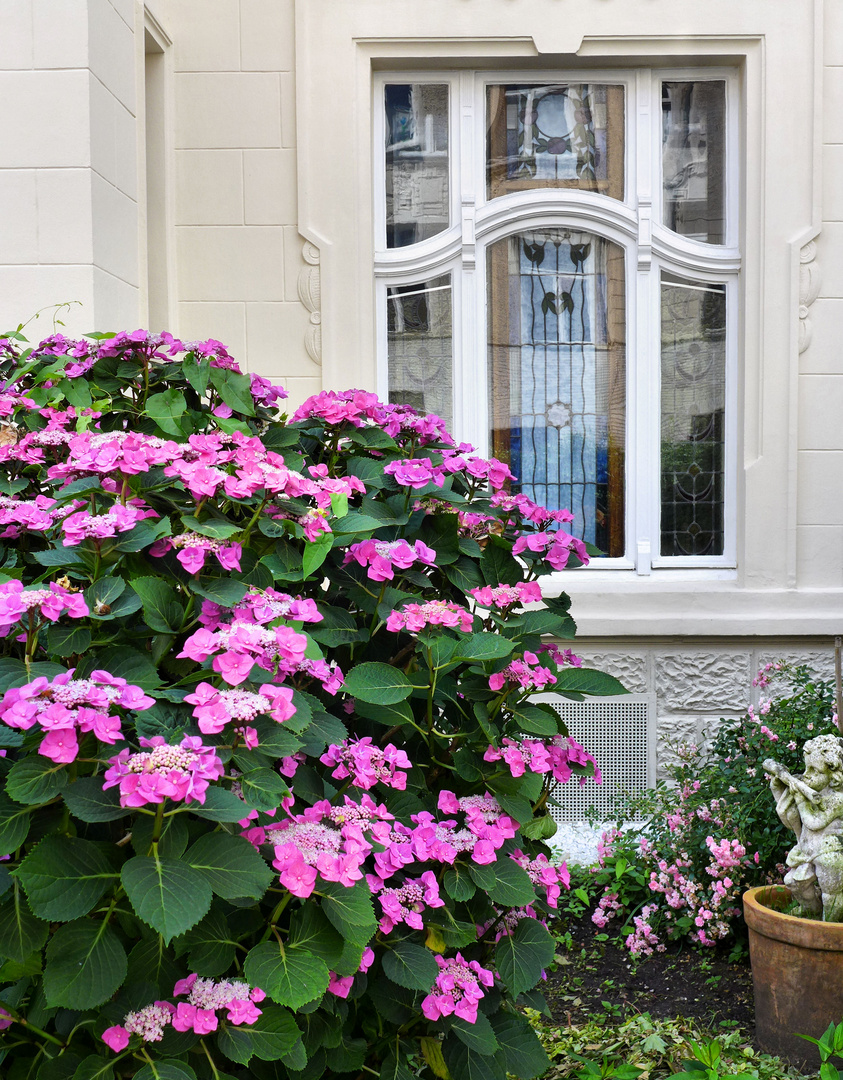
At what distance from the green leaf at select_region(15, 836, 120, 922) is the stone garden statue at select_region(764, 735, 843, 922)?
1831mm

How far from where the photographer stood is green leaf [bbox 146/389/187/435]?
147 centimetres

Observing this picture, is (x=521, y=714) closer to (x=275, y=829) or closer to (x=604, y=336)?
(x=275, y=829)

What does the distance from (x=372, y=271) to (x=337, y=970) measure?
10.5 feet

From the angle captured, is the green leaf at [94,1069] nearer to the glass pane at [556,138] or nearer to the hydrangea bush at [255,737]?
the hydrangea bush at [255,737]

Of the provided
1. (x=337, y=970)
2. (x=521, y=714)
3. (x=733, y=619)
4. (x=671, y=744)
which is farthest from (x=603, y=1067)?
(x=733, y=619)

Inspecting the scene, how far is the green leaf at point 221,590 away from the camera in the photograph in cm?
106

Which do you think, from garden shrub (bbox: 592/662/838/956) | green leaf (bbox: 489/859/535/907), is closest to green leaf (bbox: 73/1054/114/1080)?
green leaf (bbox: 489/859/535/907)

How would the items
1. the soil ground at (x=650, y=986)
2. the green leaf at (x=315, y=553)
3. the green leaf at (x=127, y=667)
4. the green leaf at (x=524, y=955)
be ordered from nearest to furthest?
the green leaf at (x=127, y=667), the green leaf at (x=315, y=553), the green leaf at (x=524, y=955), the soil ground at (x=650, y=986)

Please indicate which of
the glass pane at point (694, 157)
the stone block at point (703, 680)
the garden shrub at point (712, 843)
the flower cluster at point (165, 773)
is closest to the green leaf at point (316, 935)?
the flower cluster at point (165, 773)

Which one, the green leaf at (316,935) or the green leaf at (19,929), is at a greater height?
the green leaf at (19,929)

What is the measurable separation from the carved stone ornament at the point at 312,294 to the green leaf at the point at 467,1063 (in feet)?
9.42

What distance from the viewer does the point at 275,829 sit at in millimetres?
1049

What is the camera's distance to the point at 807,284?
373 cm

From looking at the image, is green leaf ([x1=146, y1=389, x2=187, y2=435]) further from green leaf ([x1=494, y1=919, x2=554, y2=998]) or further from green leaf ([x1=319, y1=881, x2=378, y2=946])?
green leaf ([x1=494, y1=919, x2=554, y2=998])
